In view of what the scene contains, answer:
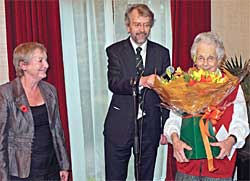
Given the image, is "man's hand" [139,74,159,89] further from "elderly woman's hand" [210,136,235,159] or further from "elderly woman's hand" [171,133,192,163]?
"elderly woman's hand" [210,136,235,159]

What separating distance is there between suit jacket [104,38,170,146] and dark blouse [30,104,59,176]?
0.42 metres

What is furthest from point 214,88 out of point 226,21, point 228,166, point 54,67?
point 226,21

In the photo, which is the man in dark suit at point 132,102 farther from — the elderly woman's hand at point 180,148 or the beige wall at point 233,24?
the beige wall at point 233,24

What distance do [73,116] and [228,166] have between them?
1.76 meters

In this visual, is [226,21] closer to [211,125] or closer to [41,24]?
[41,24]

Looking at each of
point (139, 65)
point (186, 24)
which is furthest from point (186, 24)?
point (139, 65)

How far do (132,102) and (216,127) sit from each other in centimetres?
71

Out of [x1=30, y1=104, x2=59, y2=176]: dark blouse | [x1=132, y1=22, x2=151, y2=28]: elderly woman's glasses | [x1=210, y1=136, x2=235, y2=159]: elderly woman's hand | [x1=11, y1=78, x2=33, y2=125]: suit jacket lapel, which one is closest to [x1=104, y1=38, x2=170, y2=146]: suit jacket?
[x1=132, y1=22, x2=151, y2=28]: elderly woman's glasses

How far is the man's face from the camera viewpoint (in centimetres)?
262

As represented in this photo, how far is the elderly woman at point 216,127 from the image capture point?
2090mm

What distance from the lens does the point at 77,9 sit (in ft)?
11.7

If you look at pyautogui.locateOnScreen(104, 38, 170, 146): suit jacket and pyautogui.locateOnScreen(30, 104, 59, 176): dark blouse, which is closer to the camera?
pyautogui.locateOnScreen(30, 104, 59, 176): dark blouse

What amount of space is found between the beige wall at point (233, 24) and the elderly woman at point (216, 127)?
1.80 metres

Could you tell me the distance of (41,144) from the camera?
2.54m
